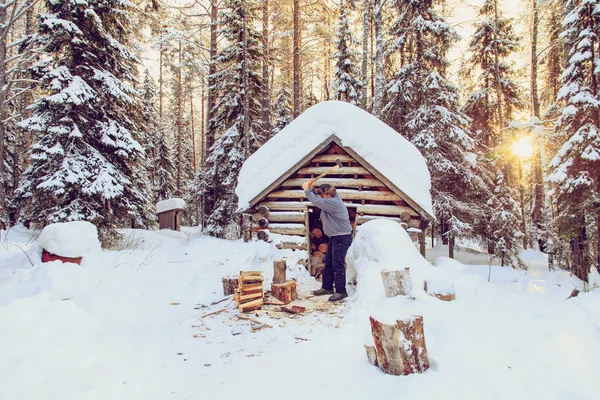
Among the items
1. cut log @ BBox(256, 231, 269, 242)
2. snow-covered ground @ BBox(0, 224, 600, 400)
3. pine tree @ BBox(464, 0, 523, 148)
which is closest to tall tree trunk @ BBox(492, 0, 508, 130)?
pine tree @ BBox(464, 0, 523, 148)

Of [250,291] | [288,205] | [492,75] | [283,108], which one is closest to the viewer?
[250,291]

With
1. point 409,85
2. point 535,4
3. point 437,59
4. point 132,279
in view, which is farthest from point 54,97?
point 535,4

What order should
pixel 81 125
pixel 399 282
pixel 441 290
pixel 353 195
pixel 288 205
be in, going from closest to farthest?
pixel 399 282, pixel 441 290, pixel 353 195, pixel 288 205, pixel 81 125

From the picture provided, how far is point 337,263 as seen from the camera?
248 inches

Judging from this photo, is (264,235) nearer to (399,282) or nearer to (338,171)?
(338,171)

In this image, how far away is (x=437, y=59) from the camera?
542 inches

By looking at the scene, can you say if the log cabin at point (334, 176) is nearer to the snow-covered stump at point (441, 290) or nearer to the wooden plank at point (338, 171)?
the wooden plank at point (338, 171)

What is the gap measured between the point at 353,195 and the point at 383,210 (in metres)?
0.80

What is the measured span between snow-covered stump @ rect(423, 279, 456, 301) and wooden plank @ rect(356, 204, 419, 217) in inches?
130

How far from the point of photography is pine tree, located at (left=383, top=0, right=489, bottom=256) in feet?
43.0

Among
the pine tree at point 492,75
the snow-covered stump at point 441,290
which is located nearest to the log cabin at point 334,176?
the snow-covered stump at point 441,290

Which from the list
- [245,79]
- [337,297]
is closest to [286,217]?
[337,297]

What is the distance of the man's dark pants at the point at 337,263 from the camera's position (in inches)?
245

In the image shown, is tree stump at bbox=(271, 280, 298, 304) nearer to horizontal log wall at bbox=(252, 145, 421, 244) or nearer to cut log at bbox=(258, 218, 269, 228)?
horizontal log wall at bbox=(252, 145, 421, 244)
